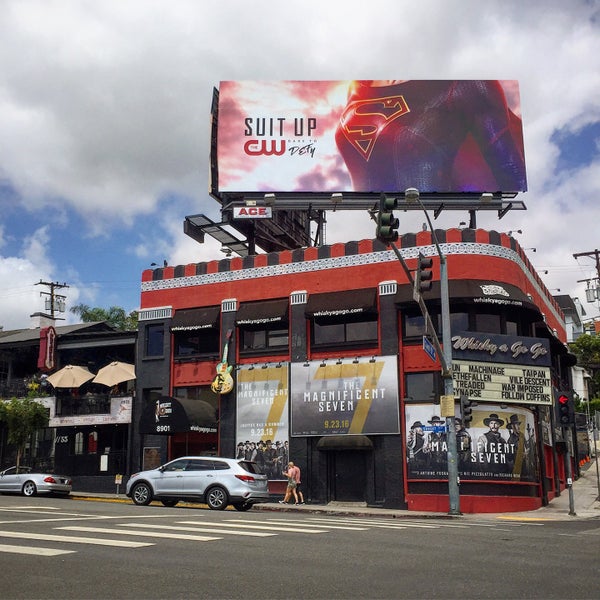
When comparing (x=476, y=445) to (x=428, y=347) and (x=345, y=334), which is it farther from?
(x=345, y=334)

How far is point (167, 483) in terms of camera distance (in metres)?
22.8

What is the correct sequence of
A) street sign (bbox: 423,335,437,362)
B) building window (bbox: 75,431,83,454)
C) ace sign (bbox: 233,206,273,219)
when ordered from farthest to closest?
building window (bbox: 75,431,83,454) < ace sign (bbox: 233,206,273,219) < street sign (bbox: 423,335,437,362)

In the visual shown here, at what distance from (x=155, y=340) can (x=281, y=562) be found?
25.6 meters

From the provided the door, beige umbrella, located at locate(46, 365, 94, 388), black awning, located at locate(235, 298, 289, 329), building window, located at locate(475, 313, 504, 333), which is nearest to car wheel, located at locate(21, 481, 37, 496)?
beige umbrella, located at locate(46, 365, 94, 388)

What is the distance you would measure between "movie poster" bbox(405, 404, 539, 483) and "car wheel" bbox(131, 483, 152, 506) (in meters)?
9.69

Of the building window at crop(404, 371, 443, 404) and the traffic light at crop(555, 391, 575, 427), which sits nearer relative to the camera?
the traffic light at crop(555, 391, 575, 427)

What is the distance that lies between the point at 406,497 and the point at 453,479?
4424 millimetres

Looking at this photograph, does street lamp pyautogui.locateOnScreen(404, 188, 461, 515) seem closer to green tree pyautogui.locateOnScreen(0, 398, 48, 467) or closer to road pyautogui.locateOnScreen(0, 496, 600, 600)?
road pyautogui.locateOnScreen(0, 496, 600, 600)

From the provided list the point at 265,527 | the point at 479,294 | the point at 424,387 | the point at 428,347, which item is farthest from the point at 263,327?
the point at 265,527

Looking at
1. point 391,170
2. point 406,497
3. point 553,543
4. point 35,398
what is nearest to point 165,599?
point 553,543

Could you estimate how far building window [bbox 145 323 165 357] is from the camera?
34.0 metres

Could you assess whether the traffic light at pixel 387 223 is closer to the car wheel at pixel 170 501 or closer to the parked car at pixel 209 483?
the parked car at pixel 209 483

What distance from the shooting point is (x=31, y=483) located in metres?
29.3

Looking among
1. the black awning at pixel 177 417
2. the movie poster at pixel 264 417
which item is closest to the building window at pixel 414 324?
the movie poster at pixel 264 417
